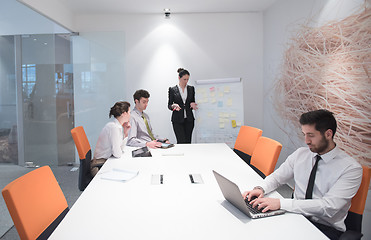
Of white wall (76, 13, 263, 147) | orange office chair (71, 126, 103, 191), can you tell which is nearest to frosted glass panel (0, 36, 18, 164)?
A: orange office chair (71, 126, 103, 191)

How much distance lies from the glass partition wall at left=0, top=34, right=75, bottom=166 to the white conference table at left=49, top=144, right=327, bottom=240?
1792mm

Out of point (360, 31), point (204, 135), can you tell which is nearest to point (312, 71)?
point (360, 31)

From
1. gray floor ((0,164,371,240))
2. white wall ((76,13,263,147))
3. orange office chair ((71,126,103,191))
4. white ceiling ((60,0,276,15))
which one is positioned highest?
white ceiling ((60,0,276,15))

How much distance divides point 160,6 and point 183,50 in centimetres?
101

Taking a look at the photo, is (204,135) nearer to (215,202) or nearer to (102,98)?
(102,98)

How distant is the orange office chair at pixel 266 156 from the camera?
2355mm

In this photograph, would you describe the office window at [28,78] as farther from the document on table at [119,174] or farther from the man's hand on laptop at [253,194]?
the man's hand on laptop at [253,194]

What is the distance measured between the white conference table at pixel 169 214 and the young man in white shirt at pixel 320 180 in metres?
0.13

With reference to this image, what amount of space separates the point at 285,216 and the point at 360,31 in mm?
2208

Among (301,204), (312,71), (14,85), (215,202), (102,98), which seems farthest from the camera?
(102,98)

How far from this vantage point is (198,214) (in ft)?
4.95

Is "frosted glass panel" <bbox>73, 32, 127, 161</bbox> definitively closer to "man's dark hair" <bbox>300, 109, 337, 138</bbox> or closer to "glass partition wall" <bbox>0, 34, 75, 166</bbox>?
"glass partition wall" <bbox>0, 34, 75, 166</bbox>

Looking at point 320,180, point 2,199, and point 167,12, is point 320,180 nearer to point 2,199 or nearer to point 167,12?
point 2,199

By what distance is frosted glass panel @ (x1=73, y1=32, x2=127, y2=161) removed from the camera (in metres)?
5.63
